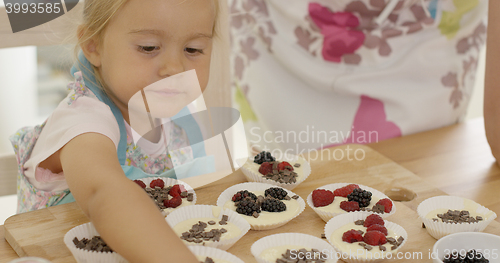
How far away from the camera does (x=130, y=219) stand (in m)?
0.67

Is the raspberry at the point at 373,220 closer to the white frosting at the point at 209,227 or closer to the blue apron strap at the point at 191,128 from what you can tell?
the white frosting at the point at 209,227

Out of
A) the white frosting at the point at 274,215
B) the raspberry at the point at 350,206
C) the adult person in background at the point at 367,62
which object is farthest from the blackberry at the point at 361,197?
the adult person in background at the point at 367,62

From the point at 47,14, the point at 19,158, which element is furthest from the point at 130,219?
the point at 47,14

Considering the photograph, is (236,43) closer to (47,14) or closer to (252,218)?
(47,14)

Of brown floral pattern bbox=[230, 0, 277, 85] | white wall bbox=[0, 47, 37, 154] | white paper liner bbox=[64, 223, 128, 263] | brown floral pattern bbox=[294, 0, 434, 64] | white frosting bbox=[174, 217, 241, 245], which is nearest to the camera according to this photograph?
white paper liner bbox=[64, 223, 128, 263]

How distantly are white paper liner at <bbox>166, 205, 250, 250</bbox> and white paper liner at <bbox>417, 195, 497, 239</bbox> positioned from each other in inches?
13.4

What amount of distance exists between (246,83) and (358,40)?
0.44 m

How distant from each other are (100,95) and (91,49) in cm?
10

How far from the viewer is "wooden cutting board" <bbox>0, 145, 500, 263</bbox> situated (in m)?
0.87

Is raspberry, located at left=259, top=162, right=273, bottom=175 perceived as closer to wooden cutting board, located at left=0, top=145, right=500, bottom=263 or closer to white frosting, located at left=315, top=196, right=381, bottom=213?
wooden cutting board, located at left=0, top=145, right=500, bottom=263

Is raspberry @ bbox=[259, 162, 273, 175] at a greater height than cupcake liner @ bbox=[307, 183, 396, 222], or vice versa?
raspberry @ bbox=[259, 162, 273, 175]

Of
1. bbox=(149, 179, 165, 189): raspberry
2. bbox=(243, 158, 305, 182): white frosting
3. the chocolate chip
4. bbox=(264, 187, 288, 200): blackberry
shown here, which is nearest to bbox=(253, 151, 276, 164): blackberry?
bbox=(243, 158, 305, 182): white frosting

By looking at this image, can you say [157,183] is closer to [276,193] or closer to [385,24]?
[276,193]

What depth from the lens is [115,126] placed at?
3.25 ft
